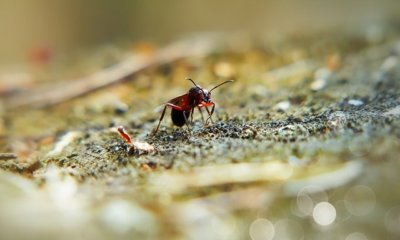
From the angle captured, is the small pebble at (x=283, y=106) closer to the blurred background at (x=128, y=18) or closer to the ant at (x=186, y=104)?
the ant at (x=186, y=104)

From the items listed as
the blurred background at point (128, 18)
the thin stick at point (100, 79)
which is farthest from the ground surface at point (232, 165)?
the blurred background at point (128, 18)

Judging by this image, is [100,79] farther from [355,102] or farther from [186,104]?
[355,102]

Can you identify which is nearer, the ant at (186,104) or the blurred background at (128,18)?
the ant at (186,104)

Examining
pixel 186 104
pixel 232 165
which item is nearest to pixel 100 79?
pixel 186 104

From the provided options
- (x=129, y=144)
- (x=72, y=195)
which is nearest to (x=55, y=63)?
(x=129, y=144)

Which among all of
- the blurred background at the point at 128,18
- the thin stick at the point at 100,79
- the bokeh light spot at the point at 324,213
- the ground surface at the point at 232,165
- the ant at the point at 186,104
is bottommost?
the bokeh light spot at the point at 324,213

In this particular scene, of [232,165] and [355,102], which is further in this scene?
[355,102]
